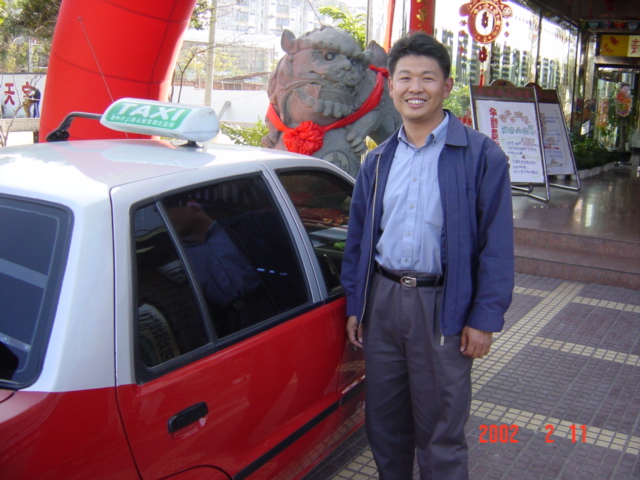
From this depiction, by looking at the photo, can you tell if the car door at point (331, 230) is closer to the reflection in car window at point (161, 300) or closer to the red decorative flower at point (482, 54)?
the reflection in car window at point (161, 300)

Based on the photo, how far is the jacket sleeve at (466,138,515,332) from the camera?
7.21 feet

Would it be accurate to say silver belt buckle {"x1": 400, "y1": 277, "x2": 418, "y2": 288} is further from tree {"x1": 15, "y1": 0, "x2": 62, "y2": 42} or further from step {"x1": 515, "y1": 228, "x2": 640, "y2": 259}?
tree {"x1": 15, "y1": 0, "x2": 62, "y2": 42}

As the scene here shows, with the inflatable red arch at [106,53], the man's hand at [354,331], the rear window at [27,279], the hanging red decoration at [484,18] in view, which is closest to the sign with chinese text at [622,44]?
the hanging red decoration at [484,18]

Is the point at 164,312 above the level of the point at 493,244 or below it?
below

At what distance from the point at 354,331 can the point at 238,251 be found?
2.02ft

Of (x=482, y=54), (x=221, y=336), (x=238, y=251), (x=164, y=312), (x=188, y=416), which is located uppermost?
(x=482, y=54)

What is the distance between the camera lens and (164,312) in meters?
1.79

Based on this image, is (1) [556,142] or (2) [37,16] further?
(2) [37,16]

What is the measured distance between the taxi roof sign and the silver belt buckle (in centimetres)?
84

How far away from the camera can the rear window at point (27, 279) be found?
5.02 feet

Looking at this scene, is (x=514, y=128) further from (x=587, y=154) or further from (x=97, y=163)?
(x=97, y=163)

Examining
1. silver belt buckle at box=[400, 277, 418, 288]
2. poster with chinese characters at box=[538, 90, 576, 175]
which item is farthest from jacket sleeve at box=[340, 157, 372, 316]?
poster with chinese characters at box=[538, 90, 576, 175]

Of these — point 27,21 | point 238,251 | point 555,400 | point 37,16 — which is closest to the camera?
point 238,251

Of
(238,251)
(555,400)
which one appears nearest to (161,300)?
(238,251)
